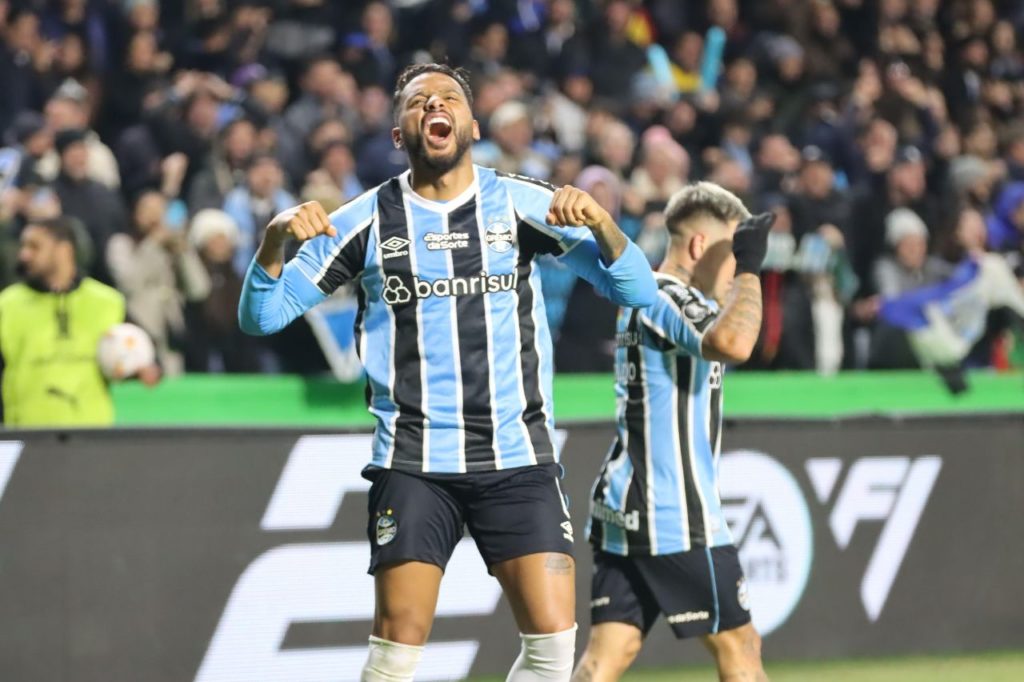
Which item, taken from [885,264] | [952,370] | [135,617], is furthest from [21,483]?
[885,264]

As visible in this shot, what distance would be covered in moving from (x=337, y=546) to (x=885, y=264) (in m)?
5.16

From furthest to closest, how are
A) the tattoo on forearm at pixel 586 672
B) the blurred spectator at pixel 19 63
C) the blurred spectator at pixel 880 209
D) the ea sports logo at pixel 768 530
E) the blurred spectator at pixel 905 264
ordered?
the blurred spectator at pixel 880 209, the blurred spectator at pixel 905 264, the blurred spectator at pixel 19 63, the ea sports logo at pixel 768 530, the tattoo on forearm at pixel 586 672

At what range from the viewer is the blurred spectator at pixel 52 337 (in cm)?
790

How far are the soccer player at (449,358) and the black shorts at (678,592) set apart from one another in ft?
2.41

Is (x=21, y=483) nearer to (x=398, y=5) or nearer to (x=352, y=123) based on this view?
(x=352, y=123)

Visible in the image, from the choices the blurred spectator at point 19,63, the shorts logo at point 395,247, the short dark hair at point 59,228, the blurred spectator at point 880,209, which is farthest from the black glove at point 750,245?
the blurred spectator at point 19,63

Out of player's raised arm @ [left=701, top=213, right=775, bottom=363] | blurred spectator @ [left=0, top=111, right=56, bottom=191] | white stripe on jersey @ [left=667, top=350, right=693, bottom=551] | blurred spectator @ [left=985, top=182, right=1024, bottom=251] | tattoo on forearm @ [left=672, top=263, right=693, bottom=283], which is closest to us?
player's raised arm @ [left=701, top=213, right=775, bottom=363]

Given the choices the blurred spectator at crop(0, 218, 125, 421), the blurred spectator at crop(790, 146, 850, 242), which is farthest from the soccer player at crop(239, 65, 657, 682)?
the blurred spectator at crop(790, 146, 850, 242)

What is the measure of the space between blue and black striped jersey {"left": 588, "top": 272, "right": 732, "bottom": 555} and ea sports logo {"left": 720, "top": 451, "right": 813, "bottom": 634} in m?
2.27

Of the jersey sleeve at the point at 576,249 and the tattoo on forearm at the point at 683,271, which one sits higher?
the jersey sleeve at the point at 576,249

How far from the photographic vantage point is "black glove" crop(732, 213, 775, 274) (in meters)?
5.17

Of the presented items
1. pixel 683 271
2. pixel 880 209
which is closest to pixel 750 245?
pixel 683 271

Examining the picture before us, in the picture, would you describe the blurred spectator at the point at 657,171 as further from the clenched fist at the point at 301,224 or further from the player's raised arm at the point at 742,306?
the clenched fist at the point at 301,224

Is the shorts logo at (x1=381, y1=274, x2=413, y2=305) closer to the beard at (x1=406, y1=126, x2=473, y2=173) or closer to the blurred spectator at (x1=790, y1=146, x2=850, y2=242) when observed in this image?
the beard at (x1=406, y1=126, x2=473, y2=173)
